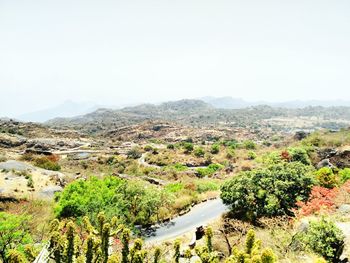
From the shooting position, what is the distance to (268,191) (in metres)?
30.1

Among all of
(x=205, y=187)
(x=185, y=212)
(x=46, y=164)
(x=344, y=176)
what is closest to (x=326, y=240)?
(x=185, y=212)

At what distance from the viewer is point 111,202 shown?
103 feet

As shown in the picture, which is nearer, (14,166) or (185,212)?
(185,212)

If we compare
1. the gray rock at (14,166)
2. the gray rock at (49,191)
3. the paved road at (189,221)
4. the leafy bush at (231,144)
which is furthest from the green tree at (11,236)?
the leafy bush at (231,144)

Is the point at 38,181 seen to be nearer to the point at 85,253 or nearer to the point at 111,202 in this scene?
the point at 111,202

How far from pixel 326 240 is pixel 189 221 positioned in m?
15.7

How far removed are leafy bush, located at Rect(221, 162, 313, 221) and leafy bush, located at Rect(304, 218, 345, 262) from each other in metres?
9.60

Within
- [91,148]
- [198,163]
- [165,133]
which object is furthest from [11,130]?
[198,163]

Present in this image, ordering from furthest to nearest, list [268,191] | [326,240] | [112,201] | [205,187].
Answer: [205,187]
[112,201]
[268,191]
[326,240]

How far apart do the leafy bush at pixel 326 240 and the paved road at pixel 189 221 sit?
42.7 feet

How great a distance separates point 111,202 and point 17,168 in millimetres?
19110

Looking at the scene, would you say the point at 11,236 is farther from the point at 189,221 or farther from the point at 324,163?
the point at 324,163

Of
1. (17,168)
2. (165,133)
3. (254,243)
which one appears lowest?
(165,133)

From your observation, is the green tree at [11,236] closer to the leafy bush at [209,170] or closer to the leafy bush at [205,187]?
the leafy bush at [205,187]
